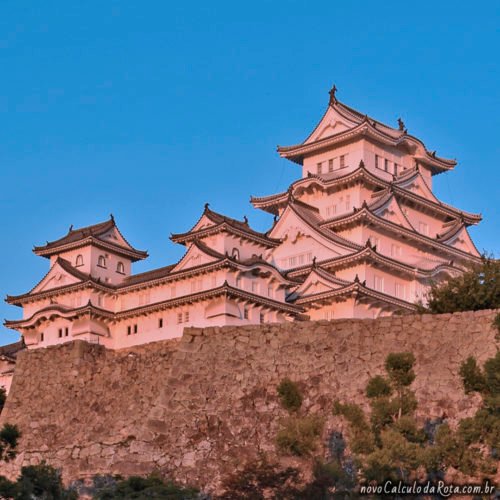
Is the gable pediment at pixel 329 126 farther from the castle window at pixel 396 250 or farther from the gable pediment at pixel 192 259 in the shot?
the gable pediment at pixel 192 259

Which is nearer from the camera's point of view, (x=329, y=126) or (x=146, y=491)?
(x=146, y=491)

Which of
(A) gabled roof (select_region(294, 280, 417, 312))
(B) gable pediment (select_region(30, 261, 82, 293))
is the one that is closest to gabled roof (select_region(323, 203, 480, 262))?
(A) gabled roof (select_region(294, 280, 417, 312))

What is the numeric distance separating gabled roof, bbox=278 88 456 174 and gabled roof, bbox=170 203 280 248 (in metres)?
8.99

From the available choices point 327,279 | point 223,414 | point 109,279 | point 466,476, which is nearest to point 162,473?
point 223,414

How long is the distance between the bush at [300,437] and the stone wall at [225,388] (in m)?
0.47

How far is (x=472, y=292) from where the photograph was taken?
3866 centimetres

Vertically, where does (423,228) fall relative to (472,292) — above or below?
above

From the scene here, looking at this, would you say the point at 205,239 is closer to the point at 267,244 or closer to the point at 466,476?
the point at 267,244

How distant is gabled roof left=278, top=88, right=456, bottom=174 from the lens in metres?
77.7

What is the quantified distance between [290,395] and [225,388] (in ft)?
5.50

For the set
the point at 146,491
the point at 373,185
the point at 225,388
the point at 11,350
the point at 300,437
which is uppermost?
the point at 373,185

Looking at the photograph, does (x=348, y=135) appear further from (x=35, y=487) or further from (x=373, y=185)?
(x=35, y=487)

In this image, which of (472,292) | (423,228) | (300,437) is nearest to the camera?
(300,437)

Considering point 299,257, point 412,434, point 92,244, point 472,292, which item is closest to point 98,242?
point 92,244
